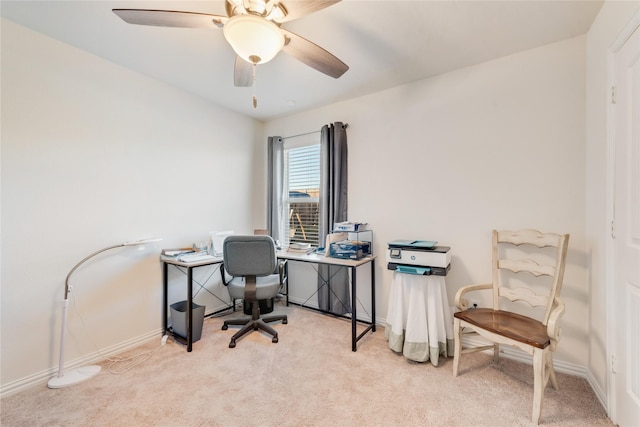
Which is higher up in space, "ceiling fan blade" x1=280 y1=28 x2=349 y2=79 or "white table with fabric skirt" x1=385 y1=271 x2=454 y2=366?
"ceiling fan blade" x1=280 y1=28 x2=349 y2=79

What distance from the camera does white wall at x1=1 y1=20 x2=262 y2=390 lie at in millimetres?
1790

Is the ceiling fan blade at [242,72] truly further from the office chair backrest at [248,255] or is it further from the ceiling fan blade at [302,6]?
the office chair backrest at [248,255]

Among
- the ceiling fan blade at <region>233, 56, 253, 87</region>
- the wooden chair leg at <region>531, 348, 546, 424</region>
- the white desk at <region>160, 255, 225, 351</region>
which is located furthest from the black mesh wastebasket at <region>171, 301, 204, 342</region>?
the wooden chair leg at <region>531, 348, 546, 424</region>

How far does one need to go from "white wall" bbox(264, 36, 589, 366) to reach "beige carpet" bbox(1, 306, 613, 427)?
0.58m

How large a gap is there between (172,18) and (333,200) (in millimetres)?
2084

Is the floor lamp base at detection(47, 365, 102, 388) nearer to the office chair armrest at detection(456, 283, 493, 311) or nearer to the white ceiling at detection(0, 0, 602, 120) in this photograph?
the white ceiling at detection(0, 0, 602, 120)

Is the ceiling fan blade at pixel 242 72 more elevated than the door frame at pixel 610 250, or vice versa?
the ceiling fan blade at pixel 242 72

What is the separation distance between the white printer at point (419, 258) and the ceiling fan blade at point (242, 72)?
68.0 inches

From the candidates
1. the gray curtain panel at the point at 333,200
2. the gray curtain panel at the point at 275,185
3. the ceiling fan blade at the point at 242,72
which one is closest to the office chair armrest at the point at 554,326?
the gray curtain panel at the point at 333,200

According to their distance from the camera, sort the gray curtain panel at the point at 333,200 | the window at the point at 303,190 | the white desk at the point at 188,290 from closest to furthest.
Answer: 1. the white desk at the point at 188,290
2. the gray curtain panel at the point at 333,200
3. the window at the point at 303,190

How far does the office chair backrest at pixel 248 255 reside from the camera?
231cm

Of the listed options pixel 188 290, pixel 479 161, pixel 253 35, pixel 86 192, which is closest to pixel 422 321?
pixel 479 161

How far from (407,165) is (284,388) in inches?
85.1

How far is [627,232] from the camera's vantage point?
54.6 inches
